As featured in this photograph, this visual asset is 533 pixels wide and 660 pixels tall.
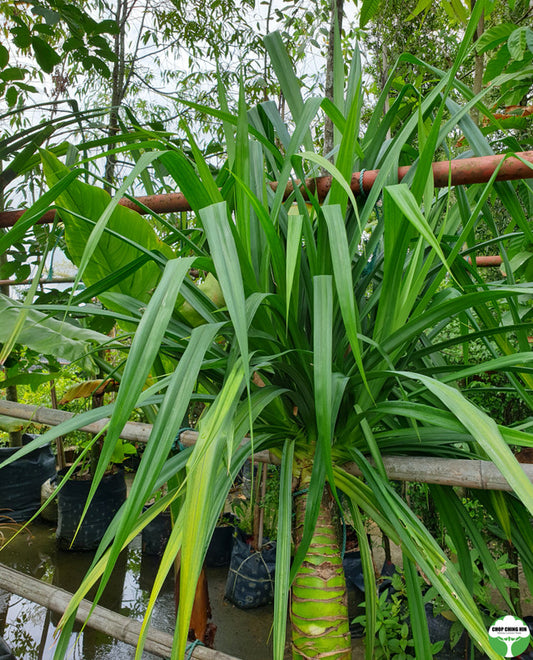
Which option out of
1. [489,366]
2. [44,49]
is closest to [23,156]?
[44,49]

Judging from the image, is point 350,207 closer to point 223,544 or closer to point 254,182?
point 254,182

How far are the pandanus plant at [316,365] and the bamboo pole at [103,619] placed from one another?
29cm

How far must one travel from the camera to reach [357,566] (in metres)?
1.99

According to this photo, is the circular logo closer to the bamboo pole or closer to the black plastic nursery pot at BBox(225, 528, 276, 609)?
the bamboo pole

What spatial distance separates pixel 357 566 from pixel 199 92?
10.3ft

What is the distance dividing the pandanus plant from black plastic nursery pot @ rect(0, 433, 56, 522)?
88.9 inches

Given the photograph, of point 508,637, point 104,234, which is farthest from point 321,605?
point 104,234

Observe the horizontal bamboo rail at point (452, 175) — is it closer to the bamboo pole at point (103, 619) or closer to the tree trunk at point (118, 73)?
the bamboo pole at point (103, 619)

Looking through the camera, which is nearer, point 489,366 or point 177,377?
point 177,377

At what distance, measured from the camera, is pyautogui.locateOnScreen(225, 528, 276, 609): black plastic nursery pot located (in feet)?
6.36

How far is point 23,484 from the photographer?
8.76 feet

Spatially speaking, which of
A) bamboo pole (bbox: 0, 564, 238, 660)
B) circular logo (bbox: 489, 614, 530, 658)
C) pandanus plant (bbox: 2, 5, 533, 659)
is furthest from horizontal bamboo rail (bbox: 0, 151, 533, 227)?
bamboo pole (bbox: 0, 564, 238, 660)

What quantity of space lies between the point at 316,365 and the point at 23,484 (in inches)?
106

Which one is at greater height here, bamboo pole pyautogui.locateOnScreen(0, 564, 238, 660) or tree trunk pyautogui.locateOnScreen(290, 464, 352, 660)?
tree trunk pyautogui.locateOnScreen(290, 464, 352, 660)
